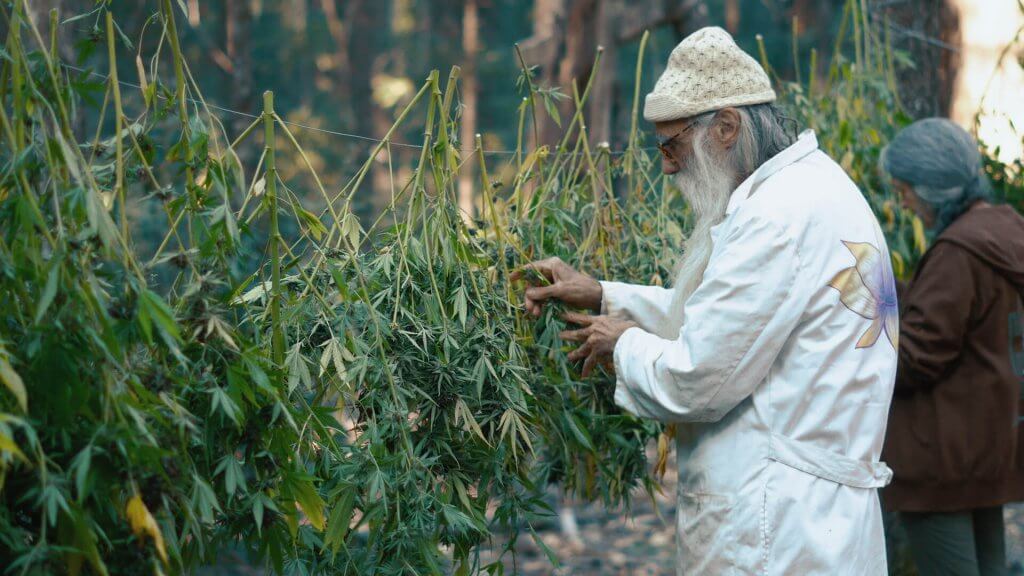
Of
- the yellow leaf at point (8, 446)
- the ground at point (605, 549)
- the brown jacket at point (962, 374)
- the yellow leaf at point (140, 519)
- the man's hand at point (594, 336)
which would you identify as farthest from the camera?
the ground at point (605, 549)

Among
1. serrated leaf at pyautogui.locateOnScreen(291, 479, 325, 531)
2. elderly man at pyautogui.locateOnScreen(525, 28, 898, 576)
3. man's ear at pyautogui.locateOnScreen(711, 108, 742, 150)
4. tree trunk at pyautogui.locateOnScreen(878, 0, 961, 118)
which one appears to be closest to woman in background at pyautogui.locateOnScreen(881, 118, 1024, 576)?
elderly man at pyautogui.locateOnScreen(525, 28, 898, 576)

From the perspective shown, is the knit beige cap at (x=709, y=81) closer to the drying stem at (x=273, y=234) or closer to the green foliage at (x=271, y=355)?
the green foliage at (x=271, y=355)

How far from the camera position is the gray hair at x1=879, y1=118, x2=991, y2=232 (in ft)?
8.97

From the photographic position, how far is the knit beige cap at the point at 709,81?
201 cm

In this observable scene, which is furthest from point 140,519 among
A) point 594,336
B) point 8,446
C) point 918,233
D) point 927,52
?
point 927,52

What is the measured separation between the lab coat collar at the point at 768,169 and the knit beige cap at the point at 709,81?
0.12 m

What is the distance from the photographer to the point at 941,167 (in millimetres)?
2740

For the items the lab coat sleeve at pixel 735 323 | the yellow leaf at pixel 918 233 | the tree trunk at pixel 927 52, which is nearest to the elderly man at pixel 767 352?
the lab coat sleeve at pixel 735 323

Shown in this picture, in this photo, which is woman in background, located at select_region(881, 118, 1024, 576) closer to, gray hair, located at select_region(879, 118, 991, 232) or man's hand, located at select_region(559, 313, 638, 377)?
gray hair, located at select_region(879, 118, 991, 232)

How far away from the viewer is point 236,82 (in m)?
7.04

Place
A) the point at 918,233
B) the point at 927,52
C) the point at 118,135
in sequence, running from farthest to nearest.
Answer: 1. the point at 927,52
2. the point at 918,233
3. the point at 118,135

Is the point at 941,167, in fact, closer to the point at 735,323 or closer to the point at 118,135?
the point at 735,323

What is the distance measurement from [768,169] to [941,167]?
3.30 feet

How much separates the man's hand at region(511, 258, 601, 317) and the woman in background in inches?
37.0
